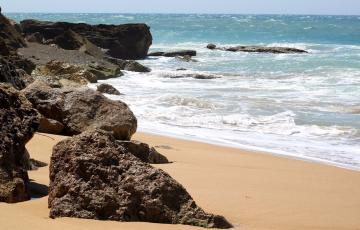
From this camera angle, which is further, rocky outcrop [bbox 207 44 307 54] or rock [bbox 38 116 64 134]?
rocky outcrop [bbox 207 44 307 54]

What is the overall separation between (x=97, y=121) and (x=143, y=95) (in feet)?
32.9

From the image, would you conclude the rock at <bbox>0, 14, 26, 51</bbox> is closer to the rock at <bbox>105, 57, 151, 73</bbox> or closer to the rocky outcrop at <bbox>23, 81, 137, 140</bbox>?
the rock at <bbox>105, 57, 151, 73</bbox>

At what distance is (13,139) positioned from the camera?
4.63m

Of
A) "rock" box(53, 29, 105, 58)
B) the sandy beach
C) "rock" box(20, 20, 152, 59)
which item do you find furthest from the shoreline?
"rock" box(20, 20, 152, 59)

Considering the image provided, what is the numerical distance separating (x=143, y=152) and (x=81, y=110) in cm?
162

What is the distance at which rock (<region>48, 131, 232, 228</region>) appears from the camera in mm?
4297

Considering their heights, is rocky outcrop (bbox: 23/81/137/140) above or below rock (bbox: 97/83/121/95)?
above

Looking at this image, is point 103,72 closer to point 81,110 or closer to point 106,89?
point 106,89

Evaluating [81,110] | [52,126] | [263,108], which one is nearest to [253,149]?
[81,110]

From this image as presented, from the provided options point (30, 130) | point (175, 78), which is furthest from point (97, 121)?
point (175, 78)

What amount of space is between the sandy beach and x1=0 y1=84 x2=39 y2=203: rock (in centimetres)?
13

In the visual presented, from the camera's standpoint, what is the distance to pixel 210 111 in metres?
15.1

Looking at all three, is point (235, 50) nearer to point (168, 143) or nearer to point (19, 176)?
point (168, 143)

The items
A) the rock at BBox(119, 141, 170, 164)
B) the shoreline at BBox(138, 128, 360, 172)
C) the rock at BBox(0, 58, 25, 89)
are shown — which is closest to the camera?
the rock at BBox(119, 141, 170, 164)
